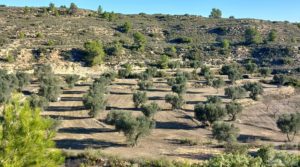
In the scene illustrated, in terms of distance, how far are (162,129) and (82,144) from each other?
41.4 feet

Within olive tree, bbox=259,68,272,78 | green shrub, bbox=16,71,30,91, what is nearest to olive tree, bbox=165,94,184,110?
green shrub, bbox=16,71,30,91

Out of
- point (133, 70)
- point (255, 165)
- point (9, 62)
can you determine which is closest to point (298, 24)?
point (133, 70)

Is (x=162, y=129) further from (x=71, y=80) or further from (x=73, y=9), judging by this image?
→ (x=73, y=9)

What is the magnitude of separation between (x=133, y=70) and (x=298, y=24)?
91.2 metres

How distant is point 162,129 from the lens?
5725 cm

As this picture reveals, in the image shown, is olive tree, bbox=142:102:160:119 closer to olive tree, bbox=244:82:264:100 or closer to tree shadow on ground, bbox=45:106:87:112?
tree shadow on ground, bbox=45:106:87:112

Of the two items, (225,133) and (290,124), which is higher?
(290,124)

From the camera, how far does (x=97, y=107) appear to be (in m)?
60.7

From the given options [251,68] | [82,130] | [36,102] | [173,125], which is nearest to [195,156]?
[173,125]

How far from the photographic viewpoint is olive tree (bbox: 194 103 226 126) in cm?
5689

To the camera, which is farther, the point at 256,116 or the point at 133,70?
the point at 133,70

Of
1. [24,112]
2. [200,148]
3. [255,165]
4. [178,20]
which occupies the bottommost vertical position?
[200,148]

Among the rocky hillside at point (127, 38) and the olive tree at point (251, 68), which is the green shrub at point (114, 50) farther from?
the olive tree at point (251, 68)

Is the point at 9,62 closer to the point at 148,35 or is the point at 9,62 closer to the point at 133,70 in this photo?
the point at 133,70
